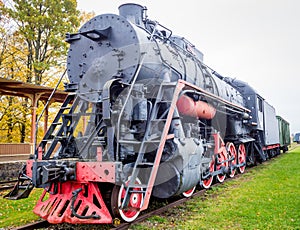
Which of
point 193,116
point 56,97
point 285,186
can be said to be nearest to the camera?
point 193,116

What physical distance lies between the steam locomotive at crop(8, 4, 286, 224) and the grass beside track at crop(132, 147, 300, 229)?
1.55ft

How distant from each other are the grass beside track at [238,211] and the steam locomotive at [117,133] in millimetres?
474

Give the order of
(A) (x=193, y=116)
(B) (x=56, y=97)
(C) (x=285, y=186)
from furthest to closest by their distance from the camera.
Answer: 1. (B) (x=56, y=97)
2. (C) (x=285, y=186)
3. (A) (x=193, y=116)

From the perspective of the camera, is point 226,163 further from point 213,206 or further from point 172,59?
point 172,59

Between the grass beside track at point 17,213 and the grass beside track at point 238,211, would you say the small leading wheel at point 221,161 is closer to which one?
the grass beside track at point 238,211

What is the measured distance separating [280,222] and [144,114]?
2.93 metres

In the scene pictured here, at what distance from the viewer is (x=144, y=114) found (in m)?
5.01

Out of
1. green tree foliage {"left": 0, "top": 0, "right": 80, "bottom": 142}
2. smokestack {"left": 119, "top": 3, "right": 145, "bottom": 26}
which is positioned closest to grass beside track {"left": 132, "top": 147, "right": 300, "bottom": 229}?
smokestack {"left": 119, "top": 3, "right": 145, "bottom": 26}

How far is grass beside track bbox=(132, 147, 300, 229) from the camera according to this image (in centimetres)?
476

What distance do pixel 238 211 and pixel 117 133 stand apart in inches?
113

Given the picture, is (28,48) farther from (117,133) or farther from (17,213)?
(117,133)

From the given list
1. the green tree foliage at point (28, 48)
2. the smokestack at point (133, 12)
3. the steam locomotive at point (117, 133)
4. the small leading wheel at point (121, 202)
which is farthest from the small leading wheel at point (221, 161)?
the green tree foliage at point (28, 48)

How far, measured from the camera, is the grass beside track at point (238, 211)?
4.76 metres

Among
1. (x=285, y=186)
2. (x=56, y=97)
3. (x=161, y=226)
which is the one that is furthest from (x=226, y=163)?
(x=56, y=97)
